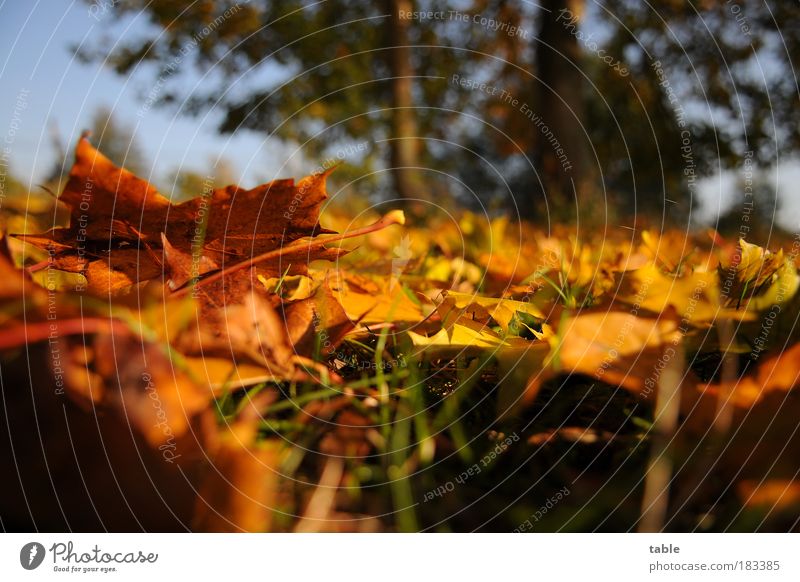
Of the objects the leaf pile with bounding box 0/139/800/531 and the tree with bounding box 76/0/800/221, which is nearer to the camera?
the leaf pile with bounding box 0/139/800/531

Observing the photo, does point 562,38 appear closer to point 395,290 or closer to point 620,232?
point 620,232

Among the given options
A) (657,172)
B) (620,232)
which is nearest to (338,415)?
(620,232)

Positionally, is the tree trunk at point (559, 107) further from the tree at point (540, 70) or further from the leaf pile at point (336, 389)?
the leaf pile at point (336, 389)

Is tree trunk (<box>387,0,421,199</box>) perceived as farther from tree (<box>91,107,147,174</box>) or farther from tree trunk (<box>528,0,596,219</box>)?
tree (<box>91,107,147,174</box>)
